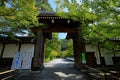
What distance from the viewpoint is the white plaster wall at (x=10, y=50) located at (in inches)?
495

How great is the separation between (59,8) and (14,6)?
293cm

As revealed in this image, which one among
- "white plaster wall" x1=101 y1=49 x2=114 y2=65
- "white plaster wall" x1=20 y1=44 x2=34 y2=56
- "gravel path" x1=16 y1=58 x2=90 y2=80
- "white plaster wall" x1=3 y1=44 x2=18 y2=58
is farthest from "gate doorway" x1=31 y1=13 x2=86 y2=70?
"white plaster wall" x1=3 y1=44 x2=18 y2=58

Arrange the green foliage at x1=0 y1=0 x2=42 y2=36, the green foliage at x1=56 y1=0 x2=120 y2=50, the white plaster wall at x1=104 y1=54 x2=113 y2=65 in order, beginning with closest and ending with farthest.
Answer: the green foliage at x1=56 y1=0 x2=120 y2=50, the green foliage at x1=0 y1=0 x2=42 y2=36, the white plaster wall at x1=104 y1=54 x2=113 y2=65

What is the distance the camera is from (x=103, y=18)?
6547 millimetres

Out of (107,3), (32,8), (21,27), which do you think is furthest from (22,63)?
(107,3)

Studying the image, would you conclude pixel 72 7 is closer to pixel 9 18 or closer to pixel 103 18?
pixel 103 18

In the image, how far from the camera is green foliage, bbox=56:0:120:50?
5.86m

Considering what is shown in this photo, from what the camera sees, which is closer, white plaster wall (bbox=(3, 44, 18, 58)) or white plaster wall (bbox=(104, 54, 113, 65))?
white plaster wall (bbox=(3, 44, 18, 58))

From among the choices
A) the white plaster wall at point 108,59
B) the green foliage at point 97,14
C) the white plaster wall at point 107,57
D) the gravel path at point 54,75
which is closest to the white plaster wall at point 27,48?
the gravel path at point 54,75

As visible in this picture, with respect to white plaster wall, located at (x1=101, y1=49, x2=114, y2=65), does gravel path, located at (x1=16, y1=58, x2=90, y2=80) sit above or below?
below

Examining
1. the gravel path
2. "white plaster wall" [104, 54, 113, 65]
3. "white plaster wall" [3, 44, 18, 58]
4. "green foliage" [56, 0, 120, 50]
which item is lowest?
the gravel path

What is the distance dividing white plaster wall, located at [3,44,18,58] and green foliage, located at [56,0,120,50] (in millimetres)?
7212

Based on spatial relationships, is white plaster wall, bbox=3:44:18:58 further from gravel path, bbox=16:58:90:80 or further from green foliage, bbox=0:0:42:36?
green foliage, bbox=0:0:42:36

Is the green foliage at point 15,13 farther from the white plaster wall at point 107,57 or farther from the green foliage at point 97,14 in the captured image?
the white plaster wall at point 107,57
